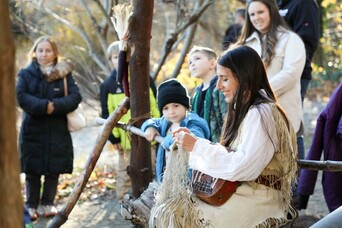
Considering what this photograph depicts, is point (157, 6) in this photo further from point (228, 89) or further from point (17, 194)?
point (17, 194)

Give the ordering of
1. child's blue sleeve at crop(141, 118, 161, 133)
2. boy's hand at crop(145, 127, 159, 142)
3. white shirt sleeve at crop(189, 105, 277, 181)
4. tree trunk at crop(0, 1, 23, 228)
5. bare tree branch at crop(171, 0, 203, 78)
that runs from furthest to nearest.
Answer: bare tree branch at crop(171, 0, 203, 78)
child's blue sleeve at crop(141, 118, 161, 133)
boy's hand at crop(145, 127, 159, 142)
white shirt sleeve at crop(189, 105, 277, 181)
tree trunk at crop(0, 1, 23, 228)

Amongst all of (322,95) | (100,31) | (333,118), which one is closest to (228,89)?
(333,118)

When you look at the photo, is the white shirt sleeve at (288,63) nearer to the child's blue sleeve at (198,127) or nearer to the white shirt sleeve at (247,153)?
the child's blue sleeve at (198,127)

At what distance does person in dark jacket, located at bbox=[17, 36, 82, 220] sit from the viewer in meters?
6.39

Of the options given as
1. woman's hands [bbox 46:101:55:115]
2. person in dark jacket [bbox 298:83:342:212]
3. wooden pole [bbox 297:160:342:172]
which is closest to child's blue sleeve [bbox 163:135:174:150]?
wooden pole [bbox 297:160:342:172]

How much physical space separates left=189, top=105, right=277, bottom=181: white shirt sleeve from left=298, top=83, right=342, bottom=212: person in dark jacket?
4.04 ft

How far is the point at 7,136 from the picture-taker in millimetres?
1852

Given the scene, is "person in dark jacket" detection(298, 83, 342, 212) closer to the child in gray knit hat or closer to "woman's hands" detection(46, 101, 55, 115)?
the child in gray knit hat

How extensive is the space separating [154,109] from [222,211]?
2.72 metres

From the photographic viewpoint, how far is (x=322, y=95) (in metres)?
16.2

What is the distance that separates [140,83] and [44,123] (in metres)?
1.99

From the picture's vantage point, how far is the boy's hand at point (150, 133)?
14.2 ft

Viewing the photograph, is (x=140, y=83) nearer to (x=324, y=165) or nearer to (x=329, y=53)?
(x=324, y=165)

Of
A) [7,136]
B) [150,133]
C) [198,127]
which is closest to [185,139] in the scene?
[198,127]
